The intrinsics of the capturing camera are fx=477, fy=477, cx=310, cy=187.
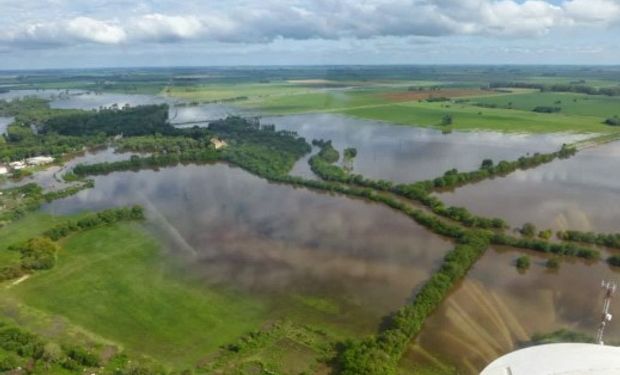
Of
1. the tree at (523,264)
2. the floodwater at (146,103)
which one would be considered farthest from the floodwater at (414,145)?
the floodwater at (146,103)

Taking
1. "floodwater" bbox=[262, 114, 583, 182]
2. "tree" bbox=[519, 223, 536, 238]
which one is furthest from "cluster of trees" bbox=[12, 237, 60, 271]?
"tree" bbox=[519, 223, 536, 238]

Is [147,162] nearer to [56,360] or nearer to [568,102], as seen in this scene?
[56,360]

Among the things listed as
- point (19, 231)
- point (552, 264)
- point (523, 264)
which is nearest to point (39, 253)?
point (19, 231)

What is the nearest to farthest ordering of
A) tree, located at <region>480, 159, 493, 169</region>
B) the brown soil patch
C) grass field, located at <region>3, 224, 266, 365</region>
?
grass field, located at <region>3, 224, 266, 365</region>
tree, located at <region>480, 159, 493, 169</region>
the brown soil patch

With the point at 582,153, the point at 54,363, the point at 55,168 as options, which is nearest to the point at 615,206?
the point at 582,153

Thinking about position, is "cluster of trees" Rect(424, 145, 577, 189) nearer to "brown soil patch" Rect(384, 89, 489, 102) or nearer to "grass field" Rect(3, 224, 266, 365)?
"grass field" Rect(3, 224, 266, 365)

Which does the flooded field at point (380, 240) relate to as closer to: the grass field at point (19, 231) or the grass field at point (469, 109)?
the grass field at point (19, 231)
